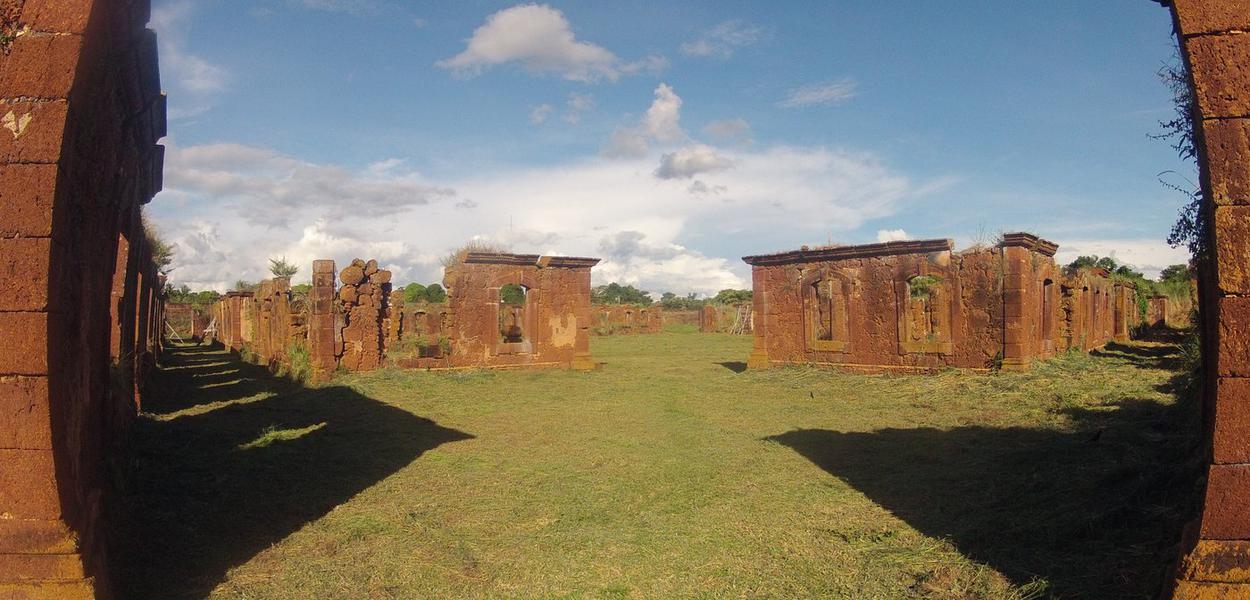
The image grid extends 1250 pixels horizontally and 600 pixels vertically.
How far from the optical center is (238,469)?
7.53m

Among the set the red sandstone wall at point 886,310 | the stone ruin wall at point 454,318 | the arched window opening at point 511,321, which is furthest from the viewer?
the arched window opening at point 511,321

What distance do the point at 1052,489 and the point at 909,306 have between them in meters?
11.9

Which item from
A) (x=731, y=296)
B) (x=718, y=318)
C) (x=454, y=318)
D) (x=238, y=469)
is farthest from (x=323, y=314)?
(x=731, y=296)

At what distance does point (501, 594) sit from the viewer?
4.58 metres

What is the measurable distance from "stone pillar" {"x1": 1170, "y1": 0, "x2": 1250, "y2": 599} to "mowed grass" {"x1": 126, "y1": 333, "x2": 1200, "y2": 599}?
0.84 m

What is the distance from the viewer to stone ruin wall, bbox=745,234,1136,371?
52.0 feet

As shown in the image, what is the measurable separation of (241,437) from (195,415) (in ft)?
7.90

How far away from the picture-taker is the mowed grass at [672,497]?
184 inches

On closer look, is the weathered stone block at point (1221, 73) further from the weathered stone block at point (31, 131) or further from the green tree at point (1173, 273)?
the green tree at point (1173, 273)

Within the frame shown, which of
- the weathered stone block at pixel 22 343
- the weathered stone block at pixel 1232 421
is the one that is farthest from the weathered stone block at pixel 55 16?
the weathered stone block at pixel 1232 421

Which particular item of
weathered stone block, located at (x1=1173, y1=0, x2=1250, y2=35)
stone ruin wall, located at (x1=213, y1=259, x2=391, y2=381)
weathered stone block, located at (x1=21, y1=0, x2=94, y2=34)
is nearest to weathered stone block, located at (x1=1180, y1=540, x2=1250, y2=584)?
weathered stone block, located at (x1=1173, y1=0, x2=1250, y2=35)

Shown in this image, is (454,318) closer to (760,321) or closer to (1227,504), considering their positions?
(760,321)

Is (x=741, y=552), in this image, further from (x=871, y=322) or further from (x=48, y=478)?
(x=871, y=322)

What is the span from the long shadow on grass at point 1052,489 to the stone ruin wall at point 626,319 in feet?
107
